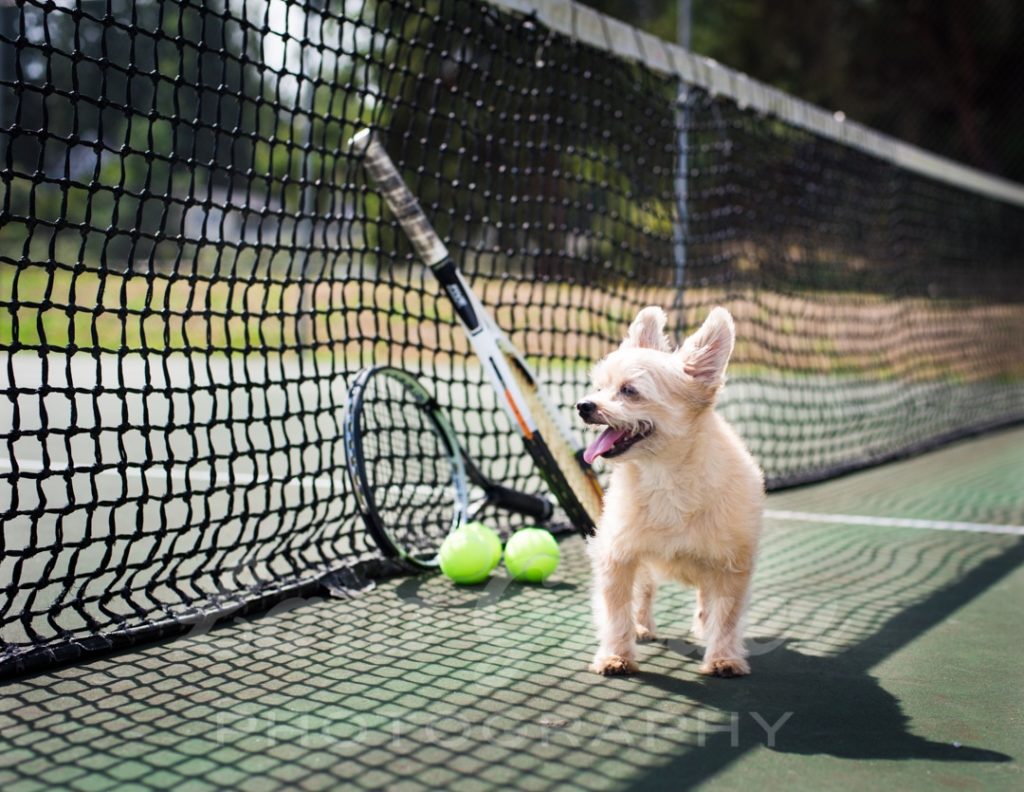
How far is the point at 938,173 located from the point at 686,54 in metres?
3.95

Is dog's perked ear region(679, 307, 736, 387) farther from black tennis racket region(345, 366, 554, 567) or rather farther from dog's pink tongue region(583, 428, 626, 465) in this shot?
black tennis racket region(345, 366, 554, 567)

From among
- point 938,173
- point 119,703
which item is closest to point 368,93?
point 119,703

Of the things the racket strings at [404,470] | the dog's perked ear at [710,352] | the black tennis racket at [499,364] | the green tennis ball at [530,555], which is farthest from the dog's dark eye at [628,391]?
the racket strings at [404,470]

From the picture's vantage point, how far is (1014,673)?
2.96 m

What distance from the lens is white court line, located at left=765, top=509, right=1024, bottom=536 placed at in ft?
16.3

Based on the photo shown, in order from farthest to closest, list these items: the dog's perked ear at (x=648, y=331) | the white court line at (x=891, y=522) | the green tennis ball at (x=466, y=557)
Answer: the white court line at (x=891, y=522), the green tennis ball at (x=466, y=557), the dog's perked ear at (x=648, y=331)

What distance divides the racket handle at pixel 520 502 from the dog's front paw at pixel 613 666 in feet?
4.38

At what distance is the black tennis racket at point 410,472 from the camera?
3.76m

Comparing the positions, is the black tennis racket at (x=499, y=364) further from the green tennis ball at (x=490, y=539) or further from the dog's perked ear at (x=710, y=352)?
the dog's perked ear at (x=710, y=352)

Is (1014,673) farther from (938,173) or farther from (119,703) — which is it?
(938,173)

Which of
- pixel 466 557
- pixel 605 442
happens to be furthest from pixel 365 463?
pixel 605 442

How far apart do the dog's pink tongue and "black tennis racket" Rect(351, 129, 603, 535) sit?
2.50 feet

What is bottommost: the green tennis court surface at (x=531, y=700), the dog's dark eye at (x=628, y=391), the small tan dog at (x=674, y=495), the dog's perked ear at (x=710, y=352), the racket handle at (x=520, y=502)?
the green tennis court surface at (x=531, y=700)

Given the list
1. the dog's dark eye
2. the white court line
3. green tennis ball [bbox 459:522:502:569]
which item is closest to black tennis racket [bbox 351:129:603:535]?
green tennis ball [bbox 459:522:502:569]
